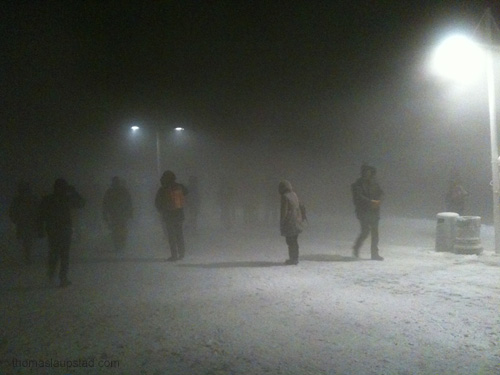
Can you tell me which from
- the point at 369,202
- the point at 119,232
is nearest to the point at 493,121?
the point at 369,202

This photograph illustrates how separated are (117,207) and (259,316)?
23.1 ft

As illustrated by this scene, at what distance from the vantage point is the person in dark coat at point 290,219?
952 cm

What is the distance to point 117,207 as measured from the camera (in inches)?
470

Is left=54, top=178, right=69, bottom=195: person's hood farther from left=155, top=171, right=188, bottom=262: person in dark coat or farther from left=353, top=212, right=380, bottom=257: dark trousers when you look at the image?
left=353, top=212, right=380, bottom=257: dark trousers

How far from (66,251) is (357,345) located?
5598 mm

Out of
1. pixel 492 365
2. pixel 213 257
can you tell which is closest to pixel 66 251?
pixel 213 257

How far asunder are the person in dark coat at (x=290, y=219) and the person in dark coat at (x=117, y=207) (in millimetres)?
4658

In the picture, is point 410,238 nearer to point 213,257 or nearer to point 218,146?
point 213,257

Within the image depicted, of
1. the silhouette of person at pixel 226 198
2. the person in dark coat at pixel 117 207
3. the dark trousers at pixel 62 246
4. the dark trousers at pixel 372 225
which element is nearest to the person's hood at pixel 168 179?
the person in dark coat at pixel 117 207

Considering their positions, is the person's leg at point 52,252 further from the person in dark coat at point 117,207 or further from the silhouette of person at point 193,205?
the silhouette of person at point 193,205

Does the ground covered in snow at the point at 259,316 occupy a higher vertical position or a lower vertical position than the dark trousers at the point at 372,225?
lower

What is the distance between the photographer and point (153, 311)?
254 inches

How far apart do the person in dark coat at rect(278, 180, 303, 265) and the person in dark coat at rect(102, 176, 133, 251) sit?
4658mm

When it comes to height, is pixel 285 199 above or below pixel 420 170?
below
